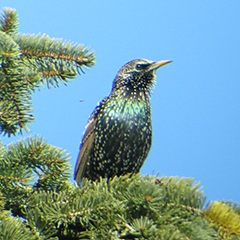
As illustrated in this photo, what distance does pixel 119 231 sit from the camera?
1.19 metres

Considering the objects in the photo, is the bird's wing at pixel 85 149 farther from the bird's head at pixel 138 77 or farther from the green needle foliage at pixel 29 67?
the green needle foliage at pixel 29 67

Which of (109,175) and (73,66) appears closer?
(73,66)

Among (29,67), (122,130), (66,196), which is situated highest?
(122,130)

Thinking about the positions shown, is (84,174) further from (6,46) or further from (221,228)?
(221,228)

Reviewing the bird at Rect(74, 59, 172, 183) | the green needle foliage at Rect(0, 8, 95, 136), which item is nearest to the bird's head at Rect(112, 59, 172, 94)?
the bird at Rect(74, 59, 172, 183)

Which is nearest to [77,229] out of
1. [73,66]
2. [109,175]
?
[73,66]

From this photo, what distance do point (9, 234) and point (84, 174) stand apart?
1.35 meters

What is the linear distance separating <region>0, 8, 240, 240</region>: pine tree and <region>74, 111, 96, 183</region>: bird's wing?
2.65 feet

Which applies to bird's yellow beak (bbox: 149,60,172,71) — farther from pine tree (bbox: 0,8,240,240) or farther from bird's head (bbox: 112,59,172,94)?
pine tree (bbox: 0,8,240,240)

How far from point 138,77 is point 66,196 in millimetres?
1378

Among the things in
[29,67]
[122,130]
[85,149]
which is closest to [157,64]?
[122,130]

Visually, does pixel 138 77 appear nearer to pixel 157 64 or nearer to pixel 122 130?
pixel 157 64

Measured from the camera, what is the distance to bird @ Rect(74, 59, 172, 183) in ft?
7.54

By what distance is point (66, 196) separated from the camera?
1.33 meters
